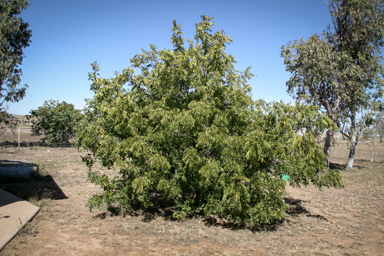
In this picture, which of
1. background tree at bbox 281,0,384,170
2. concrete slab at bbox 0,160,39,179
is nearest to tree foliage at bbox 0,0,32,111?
concrete slab at bbox 0,160,39,179

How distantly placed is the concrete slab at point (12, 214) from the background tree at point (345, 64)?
12787 millimetres

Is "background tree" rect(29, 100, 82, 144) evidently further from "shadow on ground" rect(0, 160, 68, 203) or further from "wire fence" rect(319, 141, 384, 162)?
"wire fence" rect(319, 141, 384, 162)

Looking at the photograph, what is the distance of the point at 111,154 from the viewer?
6113mm

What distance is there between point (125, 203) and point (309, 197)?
22.8 ft

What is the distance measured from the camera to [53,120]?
2128 centimetres

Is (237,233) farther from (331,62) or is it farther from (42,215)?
(331,62)

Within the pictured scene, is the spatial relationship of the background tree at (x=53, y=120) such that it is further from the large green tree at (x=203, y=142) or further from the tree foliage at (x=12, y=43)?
the large green tree at (x=203, y=142)

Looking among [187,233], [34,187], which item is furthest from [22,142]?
[187,233]

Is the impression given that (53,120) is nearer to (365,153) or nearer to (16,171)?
(16,171)

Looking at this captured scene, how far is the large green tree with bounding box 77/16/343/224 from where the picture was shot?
5613 millimetres

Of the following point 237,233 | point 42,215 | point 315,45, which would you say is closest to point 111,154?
point 42,215

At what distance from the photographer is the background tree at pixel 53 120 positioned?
838 inches

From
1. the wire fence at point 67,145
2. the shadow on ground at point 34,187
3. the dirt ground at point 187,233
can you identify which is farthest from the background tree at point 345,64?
the shadow on ground at point 34,187

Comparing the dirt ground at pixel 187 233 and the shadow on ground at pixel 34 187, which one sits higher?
the shadow on ground at pixel 34 187
